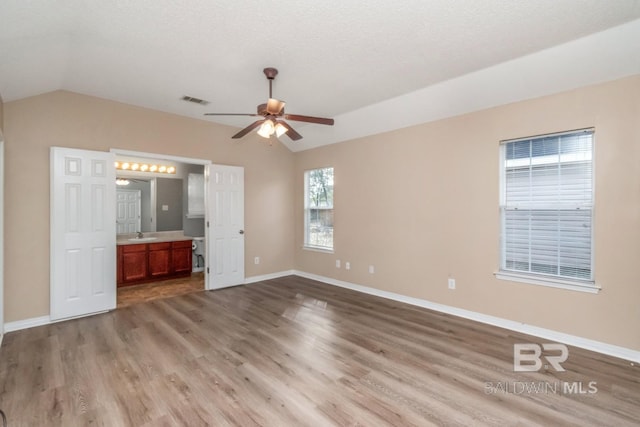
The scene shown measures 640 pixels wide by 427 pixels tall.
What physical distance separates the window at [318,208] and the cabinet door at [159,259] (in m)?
2.70

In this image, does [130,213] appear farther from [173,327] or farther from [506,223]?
[506,223]

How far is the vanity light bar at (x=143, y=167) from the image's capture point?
573cm

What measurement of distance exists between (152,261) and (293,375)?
4.31 meters

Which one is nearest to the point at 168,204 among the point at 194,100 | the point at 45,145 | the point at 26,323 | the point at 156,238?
the point at 156,238

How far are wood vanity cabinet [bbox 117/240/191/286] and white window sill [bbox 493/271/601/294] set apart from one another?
5459 millimetres

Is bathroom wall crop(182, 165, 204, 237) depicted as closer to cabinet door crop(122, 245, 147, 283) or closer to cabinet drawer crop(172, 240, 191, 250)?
cabinet drawer crop(172, 240, 191, 250)

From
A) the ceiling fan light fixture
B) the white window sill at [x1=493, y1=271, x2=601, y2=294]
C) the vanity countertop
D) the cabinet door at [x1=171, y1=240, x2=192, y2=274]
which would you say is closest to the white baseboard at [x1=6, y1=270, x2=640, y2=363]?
the white window sill at [x1=493, y1=271, x2=601, y2=294]

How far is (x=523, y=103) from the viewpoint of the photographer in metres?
3.31

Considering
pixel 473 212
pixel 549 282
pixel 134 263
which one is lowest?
pixel 134 263

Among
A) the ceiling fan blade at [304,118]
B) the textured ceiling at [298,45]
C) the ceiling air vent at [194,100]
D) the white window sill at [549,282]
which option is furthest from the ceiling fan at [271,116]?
the white window sill at [549,282]

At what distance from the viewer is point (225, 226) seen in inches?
205
